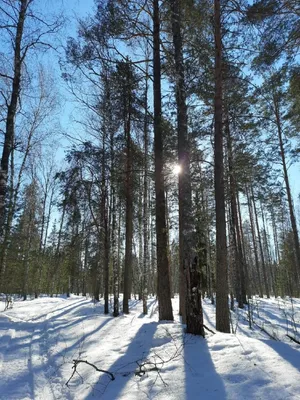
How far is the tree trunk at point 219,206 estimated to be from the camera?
261 inches

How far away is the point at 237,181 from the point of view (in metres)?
9.23

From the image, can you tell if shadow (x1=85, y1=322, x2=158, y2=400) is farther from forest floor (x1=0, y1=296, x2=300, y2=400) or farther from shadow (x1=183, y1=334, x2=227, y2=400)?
shadow (x1=183, y1=334, x2=227, y2=400)

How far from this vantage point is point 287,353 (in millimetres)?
3770

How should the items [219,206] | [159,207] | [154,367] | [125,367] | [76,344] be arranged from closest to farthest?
[154,367], [125,367], [76,344], [219,206], [159,207]

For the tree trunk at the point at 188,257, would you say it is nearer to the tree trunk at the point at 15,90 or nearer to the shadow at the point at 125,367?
the shadow at the point at 125,367

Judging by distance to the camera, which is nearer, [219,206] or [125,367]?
→ [125,367]

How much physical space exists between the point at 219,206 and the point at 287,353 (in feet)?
12.8

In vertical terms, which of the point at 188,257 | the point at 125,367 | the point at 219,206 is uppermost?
the point at 219,206

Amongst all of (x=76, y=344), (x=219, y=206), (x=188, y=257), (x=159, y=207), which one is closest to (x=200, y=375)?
(x=188, y=257)

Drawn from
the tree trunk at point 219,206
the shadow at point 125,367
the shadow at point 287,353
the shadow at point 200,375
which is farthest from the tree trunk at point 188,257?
the shadow at point 287,353

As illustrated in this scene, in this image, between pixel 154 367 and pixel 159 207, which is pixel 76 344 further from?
pixel 159 207

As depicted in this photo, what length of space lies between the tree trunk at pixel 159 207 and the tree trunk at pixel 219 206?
53.9 inches

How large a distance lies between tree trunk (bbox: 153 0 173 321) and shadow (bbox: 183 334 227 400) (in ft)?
9.04

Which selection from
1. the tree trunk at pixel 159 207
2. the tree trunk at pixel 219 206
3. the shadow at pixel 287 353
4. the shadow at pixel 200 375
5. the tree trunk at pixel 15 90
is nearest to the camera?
the shadow at pixel 200 375
